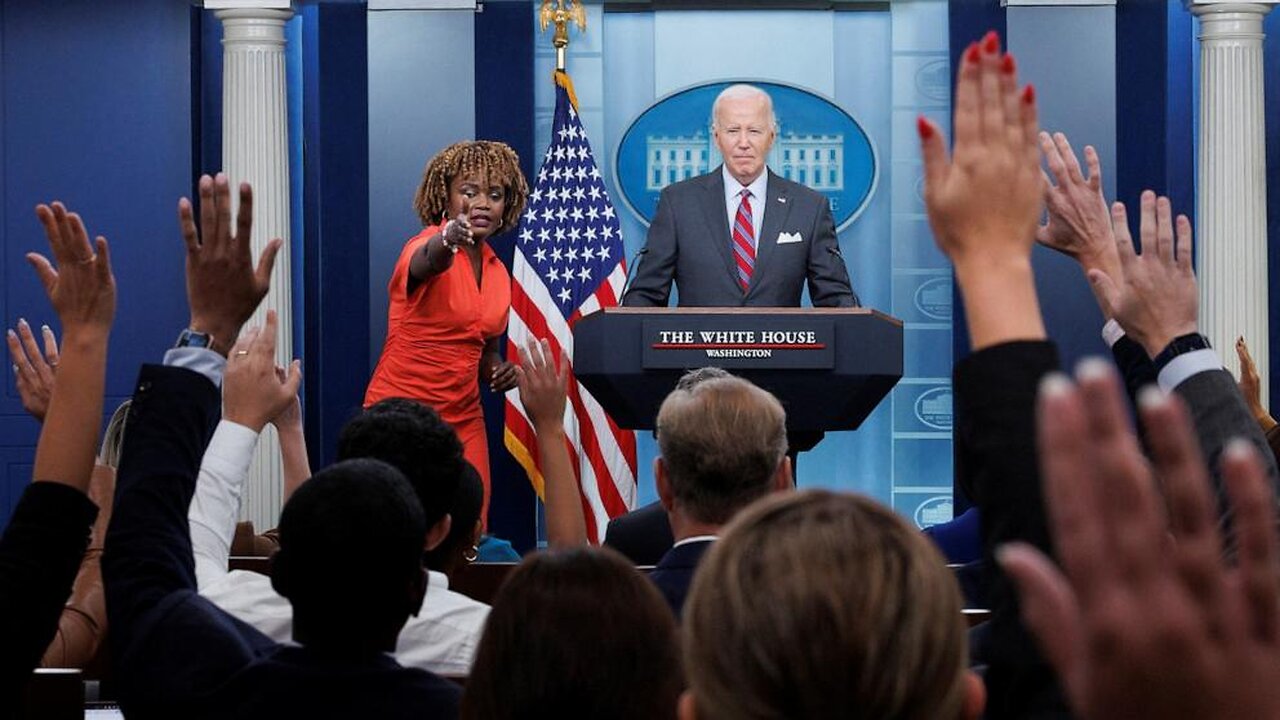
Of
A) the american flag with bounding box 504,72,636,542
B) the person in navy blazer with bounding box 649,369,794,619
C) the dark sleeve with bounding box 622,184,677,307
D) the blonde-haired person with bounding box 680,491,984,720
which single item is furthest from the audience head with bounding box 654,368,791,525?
the american flag with bounding box 504,72,636,542

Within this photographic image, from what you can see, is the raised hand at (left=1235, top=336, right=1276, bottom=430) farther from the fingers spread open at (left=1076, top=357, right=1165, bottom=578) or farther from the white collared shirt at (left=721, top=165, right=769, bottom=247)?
the fingers spread open at (left=1076, top=357, right=1165, bottom=578)

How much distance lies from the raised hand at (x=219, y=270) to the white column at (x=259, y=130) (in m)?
5.40

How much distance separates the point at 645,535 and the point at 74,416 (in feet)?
5.33

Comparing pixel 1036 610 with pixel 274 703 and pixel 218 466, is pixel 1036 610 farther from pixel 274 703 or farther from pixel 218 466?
pixel 218 466

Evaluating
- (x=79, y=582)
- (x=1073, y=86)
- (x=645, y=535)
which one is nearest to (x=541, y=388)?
(x=645, y=535)

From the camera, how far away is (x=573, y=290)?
21.2ft

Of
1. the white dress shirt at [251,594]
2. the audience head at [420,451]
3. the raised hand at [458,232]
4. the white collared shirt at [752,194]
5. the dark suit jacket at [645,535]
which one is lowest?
the dark suit jacket at [645,535]

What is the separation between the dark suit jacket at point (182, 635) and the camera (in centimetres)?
144

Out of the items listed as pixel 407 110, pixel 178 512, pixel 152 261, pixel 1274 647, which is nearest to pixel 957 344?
pixel 407 110

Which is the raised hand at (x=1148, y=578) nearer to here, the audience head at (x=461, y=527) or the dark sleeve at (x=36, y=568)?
the dark sleeve at (x=36, y=568)

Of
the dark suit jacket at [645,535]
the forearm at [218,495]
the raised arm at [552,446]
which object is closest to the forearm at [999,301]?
the forearm at [218,495]

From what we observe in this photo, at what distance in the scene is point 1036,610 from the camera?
0.65 meters

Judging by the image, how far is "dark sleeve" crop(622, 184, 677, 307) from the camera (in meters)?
5.43

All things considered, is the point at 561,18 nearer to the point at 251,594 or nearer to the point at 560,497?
the point at 560,497
